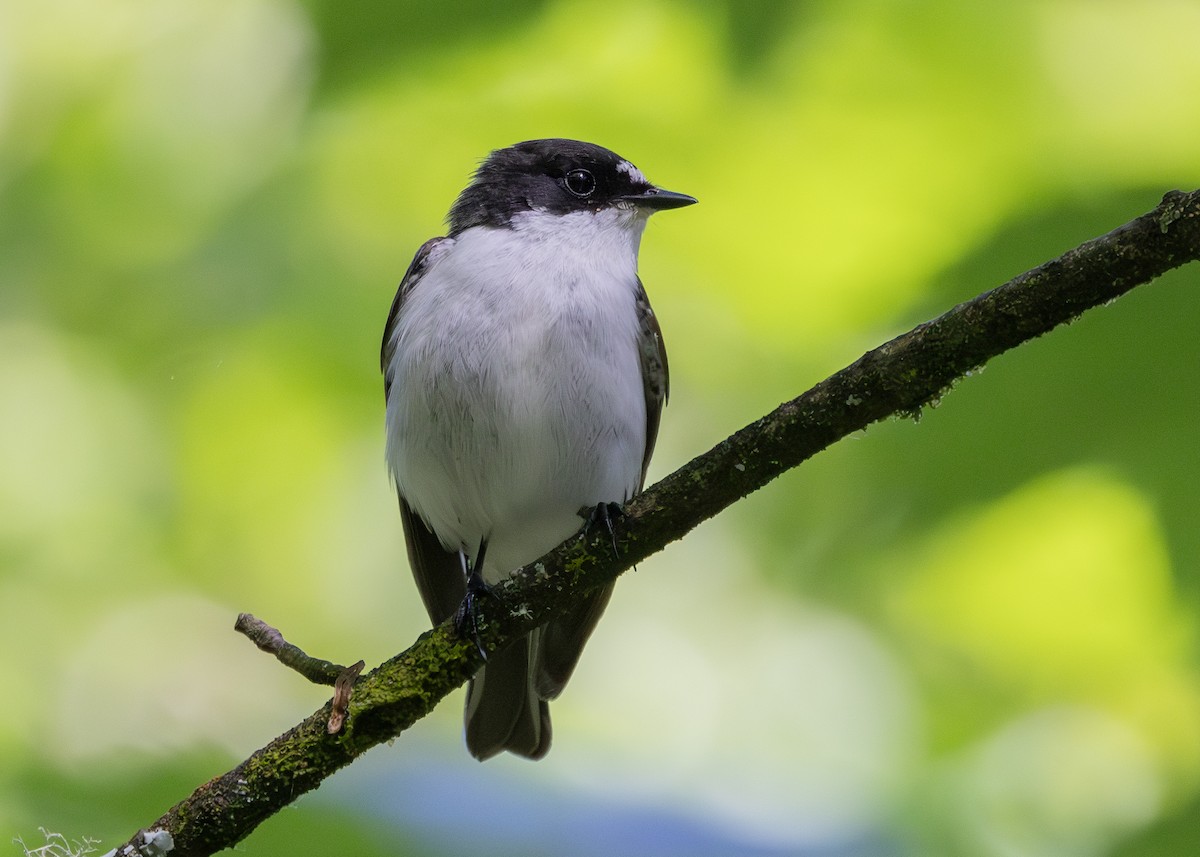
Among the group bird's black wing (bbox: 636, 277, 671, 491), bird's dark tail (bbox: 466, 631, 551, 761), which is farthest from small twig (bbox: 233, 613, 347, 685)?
bird's black wing (bbox: 636, 277, 671, 491)

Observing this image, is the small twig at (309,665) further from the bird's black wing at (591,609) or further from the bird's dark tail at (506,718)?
the bird's dark tail at (506,718)

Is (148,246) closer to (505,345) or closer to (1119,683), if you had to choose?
(505,345)

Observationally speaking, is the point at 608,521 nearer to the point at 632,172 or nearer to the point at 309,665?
the point at 309,665

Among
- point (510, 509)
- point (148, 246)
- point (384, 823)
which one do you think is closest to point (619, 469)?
point (510, 509)

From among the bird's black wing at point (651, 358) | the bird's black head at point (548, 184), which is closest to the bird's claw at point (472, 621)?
the bird's black wing at point (651, 358)

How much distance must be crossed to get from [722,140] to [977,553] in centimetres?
163

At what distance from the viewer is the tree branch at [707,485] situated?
8.08 ft

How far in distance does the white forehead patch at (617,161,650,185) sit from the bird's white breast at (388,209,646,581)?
184mm

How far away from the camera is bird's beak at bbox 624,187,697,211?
4383mm

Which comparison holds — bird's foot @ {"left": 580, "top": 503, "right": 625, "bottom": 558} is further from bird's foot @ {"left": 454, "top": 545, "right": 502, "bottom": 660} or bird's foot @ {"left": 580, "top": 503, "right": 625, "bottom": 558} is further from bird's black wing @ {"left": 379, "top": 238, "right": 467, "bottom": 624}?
bird's black wing @ {"left": 379, "top": 238, "right": 467, "bottom": 624}

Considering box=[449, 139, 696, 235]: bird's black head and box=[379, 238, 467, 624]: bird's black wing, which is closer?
box=[379, 238, 467, 624]: bird's black wing

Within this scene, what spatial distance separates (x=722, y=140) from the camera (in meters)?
4.37

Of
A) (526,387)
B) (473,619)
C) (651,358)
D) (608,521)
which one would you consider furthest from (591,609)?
(608,521)

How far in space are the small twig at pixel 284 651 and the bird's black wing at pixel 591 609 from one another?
1026 mm
